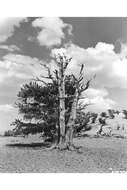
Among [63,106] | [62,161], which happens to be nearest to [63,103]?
[63,106]

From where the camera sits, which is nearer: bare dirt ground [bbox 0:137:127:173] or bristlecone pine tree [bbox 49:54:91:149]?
bare dirt ground [bbox 0:137:127:173]

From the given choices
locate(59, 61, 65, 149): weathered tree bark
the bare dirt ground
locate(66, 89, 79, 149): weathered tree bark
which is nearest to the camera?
the bare dirt ground

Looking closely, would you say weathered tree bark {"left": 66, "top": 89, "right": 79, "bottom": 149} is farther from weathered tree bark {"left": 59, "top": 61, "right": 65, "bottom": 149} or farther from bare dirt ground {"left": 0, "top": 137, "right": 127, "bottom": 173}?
bare dirt ground {"left": 0, "top": 137, "right": 127, "bottom": 173}

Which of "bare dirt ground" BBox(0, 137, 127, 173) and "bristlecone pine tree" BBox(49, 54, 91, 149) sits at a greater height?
"bristlecone pine tree" BBox(49, 54, 91, 149)

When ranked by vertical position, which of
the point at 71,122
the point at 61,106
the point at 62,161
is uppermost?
the point at 61,106

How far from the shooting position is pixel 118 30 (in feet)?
64.0

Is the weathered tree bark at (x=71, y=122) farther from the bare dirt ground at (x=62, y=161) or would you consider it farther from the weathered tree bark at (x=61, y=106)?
the bare dirt ground at (x=62, y=161)

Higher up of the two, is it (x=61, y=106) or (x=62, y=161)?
(x=61, y=106)

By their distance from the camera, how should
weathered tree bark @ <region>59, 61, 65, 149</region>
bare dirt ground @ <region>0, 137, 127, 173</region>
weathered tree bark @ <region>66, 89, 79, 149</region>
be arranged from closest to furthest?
bare dirt ground @ <region>0, 137, 127, 173</region> → weathered tree bark @ <region>66, 89, 79, 149</region> → weathered tree bark @ <region>59, 61, 65, 149</region>

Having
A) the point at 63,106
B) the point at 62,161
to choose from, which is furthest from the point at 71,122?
the point at 62,161

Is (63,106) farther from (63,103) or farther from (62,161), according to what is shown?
(62,161)

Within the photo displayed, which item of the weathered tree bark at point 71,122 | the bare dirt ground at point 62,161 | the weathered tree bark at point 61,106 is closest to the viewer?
the bare dirt ground at point 62,161

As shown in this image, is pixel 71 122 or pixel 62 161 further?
pixel 71 122
